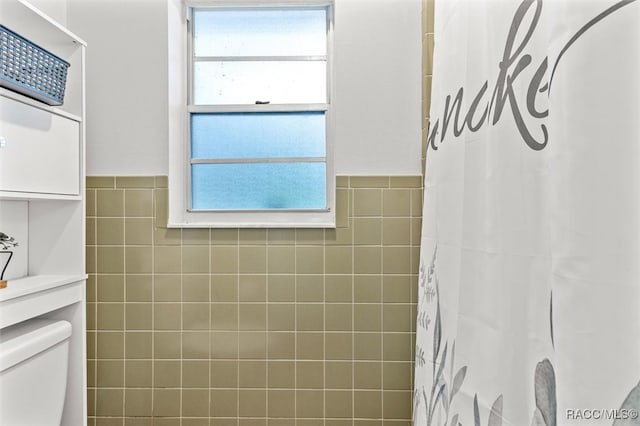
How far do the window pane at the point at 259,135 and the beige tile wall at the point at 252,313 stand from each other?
0.79 ft

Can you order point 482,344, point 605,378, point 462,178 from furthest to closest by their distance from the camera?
point 462,178 → point 482,344 → point 605,378

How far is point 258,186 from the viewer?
5.39ft

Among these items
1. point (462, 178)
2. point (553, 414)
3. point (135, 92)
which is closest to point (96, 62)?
point (135, 92)

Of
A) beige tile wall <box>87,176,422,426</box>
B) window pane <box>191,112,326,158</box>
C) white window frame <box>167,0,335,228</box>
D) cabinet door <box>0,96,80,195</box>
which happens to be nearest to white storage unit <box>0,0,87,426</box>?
cabinet door <box>0,96,80,195</box>

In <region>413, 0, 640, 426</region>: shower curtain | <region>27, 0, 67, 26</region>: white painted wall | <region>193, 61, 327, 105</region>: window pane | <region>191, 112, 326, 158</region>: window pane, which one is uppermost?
<region>27, 0, 67, 26</region>: white painted wall

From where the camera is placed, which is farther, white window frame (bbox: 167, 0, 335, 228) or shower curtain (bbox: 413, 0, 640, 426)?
white window frame (bbox: 167, 0, 335, 228)

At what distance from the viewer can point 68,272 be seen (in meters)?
1.34

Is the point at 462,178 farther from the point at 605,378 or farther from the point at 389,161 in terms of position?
the point at 389,161

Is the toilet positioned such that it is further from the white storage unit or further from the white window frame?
the white window frame

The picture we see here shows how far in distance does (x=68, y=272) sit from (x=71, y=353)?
27cm

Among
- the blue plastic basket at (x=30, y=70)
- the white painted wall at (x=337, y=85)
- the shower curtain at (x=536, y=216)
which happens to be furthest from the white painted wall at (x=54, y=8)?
the shower curtain at (x=536, y=216)

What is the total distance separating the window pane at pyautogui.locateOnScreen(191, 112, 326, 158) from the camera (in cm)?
163

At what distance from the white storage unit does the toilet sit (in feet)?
0.20

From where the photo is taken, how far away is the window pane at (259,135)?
5.36ft
